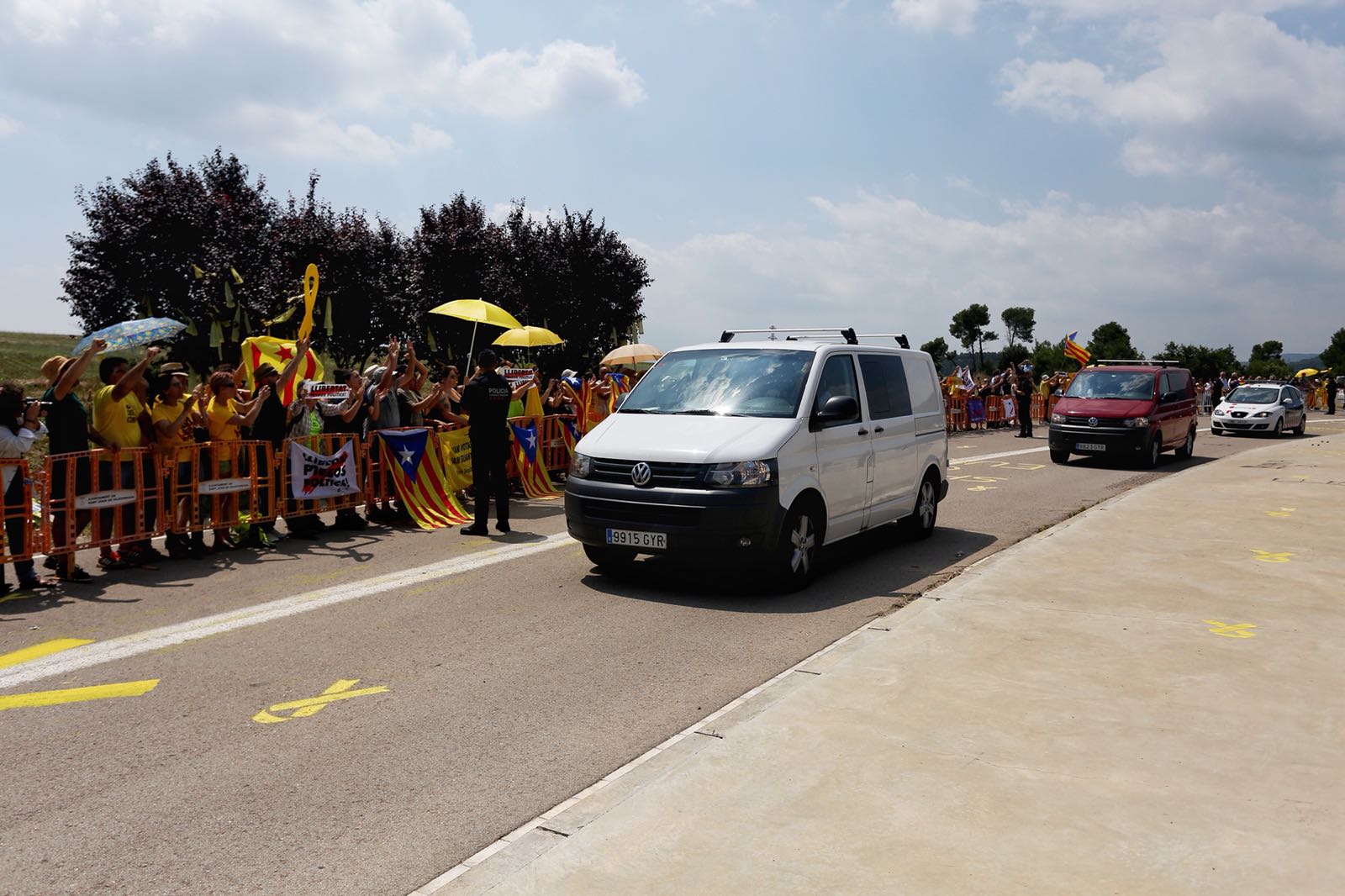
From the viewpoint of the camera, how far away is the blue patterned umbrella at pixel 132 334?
30.4 ft

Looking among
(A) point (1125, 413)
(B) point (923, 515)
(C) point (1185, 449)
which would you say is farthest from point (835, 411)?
(C) point (1185, 449)

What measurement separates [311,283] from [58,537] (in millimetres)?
4706

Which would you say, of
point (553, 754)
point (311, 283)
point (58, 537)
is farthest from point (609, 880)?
point (311, 283)

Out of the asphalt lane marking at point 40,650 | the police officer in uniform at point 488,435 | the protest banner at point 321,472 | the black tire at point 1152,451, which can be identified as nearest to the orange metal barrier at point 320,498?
the protest banner at point 321,472

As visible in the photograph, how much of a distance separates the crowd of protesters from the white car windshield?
27.3m

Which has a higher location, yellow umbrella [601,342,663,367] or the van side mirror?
yellow umbrella [601,342,663,367]

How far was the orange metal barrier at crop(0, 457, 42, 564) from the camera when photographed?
8.09 metres

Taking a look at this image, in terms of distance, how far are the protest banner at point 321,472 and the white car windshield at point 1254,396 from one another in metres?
28.4

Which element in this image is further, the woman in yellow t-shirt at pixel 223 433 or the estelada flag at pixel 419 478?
the estelada flag at pixel 419 478

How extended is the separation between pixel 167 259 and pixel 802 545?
3072 cm

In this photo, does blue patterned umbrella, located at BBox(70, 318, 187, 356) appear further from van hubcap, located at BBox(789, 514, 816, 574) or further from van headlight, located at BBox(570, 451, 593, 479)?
van hubcap, located at BBox(789, 514, 816, 574)

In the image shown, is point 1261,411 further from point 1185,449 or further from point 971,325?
point 971,325

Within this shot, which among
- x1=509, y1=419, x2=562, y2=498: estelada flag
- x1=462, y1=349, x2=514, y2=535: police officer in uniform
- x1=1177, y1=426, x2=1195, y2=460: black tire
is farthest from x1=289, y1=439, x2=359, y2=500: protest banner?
x1=1177, y1=426, x2=1195, y2=460: black tire

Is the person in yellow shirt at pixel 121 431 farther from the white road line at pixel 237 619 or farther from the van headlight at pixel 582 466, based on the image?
the van headlight at pixel 582 466
